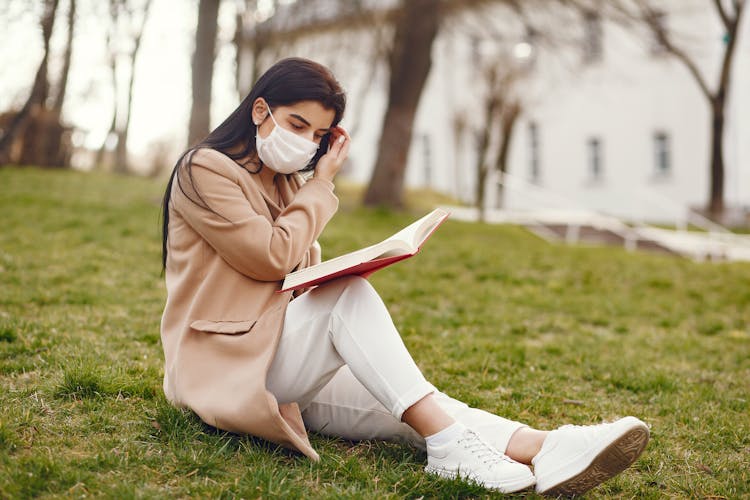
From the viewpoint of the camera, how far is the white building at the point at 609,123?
74.0ft

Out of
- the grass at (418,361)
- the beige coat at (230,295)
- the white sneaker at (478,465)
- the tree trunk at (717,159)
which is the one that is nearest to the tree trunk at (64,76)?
the grass at (418,361)

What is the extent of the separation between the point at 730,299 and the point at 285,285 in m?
6.12

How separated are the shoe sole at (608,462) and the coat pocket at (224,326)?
1215 mm

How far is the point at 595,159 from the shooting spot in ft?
86.9

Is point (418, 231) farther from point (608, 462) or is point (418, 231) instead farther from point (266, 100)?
point (608, 462)

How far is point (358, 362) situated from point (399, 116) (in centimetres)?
1055

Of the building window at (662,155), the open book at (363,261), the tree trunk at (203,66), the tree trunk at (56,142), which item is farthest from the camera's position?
the building window at (662,155)

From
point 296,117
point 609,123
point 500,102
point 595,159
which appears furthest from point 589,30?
point 595,159

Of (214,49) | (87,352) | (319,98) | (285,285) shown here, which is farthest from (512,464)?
(214,49)

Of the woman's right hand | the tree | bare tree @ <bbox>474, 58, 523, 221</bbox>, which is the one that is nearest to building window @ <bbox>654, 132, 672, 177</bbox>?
the tree

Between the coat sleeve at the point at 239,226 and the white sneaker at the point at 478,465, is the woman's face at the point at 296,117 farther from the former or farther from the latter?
the white sneaker at the point at 478,465

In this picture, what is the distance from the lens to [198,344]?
2.85 metres

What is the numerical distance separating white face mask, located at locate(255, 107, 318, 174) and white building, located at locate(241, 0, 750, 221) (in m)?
15.7

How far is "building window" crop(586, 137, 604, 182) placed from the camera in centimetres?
2627
